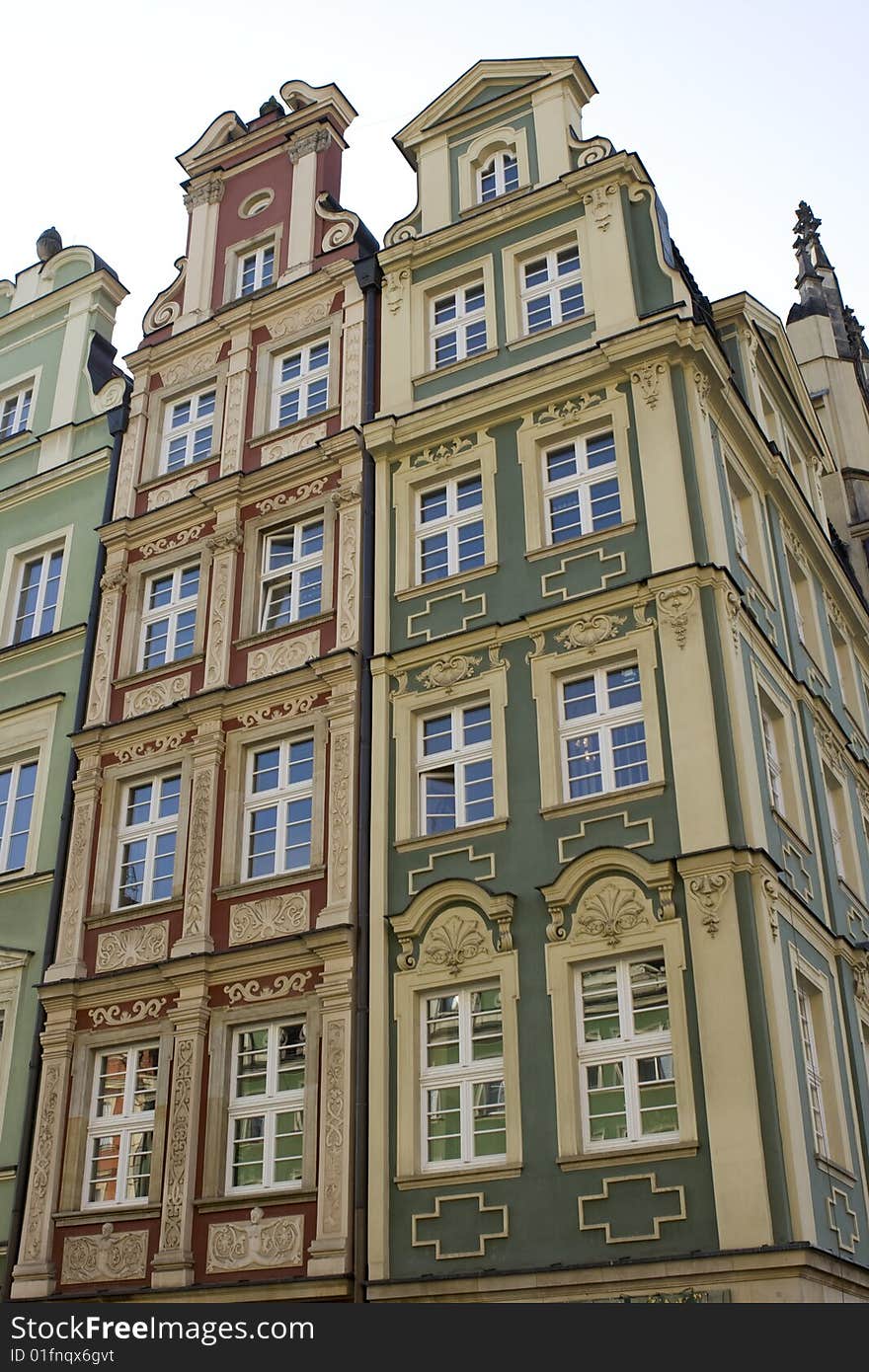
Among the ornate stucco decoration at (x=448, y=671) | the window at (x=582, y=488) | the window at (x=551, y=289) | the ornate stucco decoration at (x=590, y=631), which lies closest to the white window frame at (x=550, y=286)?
the window at (x=551, y=289)

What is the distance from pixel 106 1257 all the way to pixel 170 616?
9219mm

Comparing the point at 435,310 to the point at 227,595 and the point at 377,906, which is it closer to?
the point at 227,595

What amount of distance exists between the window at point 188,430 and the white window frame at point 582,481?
646 centimetres

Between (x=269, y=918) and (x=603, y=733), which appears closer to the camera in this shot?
(x=603, y=733)

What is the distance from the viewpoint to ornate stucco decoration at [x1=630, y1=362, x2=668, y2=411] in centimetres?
1994

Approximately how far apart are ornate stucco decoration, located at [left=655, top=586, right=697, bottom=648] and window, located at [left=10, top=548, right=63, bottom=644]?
1075 centimetres

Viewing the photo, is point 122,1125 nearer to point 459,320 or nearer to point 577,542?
point 577,542

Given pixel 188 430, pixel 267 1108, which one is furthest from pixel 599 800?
pixel 188 430

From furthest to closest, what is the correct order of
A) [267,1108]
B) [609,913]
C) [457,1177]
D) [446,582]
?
[446,582] → [267,1108] → [609,913] → [457,1177]

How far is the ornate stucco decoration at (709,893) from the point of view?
1620 cm

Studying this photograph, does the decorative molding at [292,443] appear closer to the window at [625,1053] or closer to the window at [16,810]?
the window at [16,810]

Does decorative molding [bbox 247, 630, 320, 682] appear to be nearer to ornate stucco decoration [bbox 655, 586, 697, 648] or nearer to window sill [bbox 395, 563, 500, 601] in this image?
window sill [bbox 395, 563, 500, 601]

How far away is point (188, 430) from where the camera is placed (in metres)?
25.0

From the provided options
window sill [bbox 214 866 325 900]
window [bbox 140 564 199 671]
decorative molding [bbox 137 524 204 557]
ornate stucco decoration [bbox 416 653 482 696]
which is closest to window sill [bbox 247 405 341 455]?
decorative molding [bbox 137 524 204 557]
